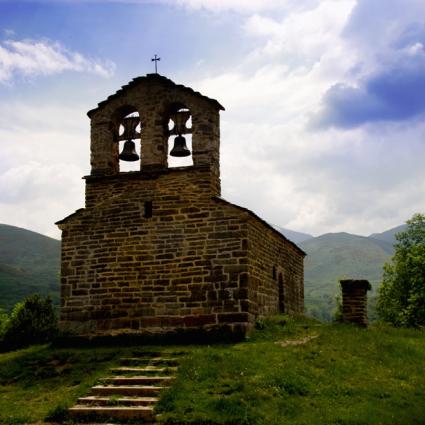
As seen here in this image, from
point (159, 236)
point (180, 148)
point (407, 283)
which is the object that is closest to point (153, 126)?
point (180, 148)

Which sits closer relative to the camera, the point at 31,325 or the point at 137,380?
the point at 137,380

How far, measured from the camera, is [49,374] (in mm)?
13680

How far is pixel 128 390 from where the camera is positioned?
38.5ft

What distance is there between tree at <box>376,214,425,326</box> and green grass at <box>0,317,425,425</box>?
15634 millimetres

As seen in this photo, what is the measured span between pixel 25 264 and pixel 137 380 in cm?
15837

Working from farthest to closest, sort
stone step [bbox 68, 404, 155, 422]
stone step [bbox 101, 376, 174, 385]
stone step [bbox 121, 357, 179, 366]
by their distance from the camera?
1. stone step [bbox 121, 357, 179, 366]
2. stone step [bbox 101, 376, 174, 385]
3. stone step [bbox 68, 404, 155, 422]

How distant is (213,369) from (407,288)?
80.4 feet

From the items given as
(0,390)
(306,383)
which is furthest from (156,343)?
(306,383)

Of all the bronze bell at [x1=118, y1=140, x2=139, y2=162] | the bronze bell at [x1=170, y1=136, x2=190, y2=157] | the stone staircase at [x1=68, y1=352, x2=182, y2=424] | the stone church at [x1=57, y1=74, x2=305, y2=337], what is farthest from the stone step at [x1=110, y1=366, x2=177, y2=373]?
the bronze bell at [x1=118, y1=140, x2=139, y2=162]

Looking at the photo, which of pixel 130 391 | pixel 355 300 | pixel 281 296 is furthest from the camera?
pixel 281 296

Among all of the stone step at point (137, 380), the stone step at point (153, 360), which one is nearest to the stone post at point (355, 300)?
the stone step at point (153, 360)

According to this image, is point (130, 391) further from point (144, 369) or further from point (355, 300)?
point (355, 300)

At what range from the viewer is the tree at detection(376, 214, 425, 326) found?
30969mm

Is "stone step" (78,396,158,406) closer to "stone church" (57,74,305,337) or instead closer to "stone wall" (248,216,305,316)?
"stone church" (57,74,305,337)
